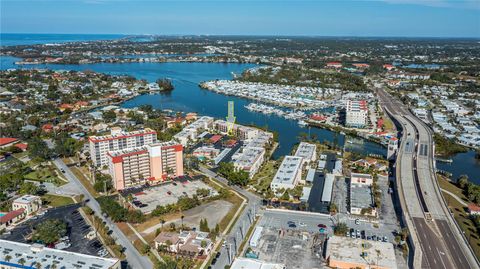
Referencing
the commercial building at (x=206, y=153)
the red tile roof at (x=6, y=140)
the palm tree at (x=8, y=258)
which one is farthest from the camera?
the red tile roof at (x=6, y=140)

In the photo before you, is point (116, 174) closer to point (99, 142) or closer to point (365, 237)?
point (99, 142)

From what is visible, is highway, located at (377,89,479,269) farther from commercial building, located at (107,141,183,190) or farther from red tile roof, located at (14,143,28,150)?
red tile roof, located at (14,143,28,150)

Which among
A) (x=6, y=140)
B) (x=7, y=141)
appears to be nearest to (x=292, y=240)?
(x=7, y=141)

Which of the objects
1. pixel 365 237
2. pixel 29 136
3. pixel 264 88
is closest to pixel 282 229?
pixel 365 237

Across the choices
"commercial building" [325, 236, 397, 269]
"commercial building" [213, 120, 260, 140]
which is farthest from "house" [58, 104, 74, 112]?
"commercial building" [325, 236, 397, 269]

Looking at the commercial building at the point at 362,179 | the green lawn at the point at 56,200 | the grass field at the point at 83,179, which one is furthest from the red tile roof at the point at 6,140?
the commercial building at the point at 362,179

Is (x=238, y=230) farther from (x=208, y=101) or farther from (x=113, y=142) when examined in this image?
(x=208, y=101)

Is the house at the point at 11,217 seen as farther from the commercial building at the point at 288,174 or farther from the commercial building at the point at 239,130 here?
the commercial building at the point at 239,130

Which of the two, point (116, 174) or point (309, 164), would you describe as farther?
point (309, 164)
